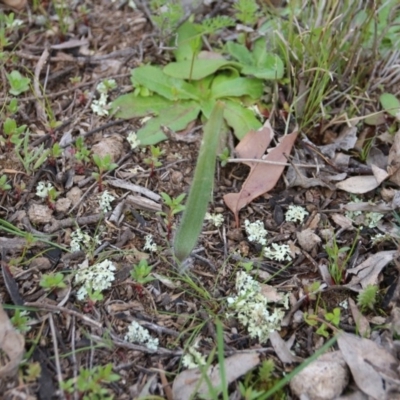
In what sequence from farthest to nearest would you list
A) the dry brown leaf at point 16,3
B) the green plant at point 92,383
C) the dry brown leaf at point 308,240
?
the dry brown leaf at point 16,3 < the dry brown leaf at point 308,240 < the green plant at point 92,383

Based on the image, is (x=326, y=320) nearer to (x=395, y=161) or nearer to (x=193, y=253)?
(x=193, y=253)

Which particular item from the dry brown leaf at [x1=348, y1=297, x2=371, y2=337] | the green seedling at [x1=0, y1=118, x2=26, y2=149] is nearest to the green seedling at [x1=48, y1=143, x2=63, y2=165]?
the green seedling at [x1=0, y1=118, x2=26, y2=149]

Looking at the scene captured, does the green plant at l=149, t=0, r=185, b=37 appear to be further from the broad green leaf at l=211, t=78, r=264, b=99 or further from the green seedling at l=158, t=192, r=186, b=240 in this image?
the green seedling at l=158, t=192, r=186, b=240

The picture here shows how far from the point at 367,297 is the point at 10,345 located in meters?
1.13

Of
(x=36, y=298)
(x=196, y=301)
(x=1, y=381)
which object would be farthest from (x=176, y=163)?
(x=1, y=381)

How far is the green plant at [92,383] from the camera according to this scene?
1595mm

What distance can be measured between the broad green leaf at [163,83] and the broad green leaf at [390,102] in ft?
2.64

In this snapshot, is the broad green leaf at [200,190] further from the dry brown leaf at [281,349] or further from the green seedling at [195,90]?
the green seedling at [195,90]

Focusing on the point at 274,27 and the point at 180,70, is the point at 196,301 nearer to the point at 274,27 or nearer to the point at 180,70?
the point at 180,70

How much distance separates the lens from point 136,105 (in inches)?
96.7

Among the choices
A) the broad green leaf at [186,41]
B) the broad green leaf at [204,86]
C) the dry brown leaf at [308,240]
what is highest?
the broad green leaf at [186,41]

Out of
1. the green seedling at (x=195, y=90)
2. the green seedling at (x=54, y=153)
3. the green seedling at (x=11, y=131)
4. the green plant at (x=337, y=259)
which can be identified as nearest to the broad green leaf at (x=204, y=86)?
the green seedling at (x=195, y=90)

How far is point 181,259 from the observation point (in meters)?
1.97

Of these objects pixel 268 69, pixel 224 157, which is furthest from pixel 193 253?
pixel 268 69
